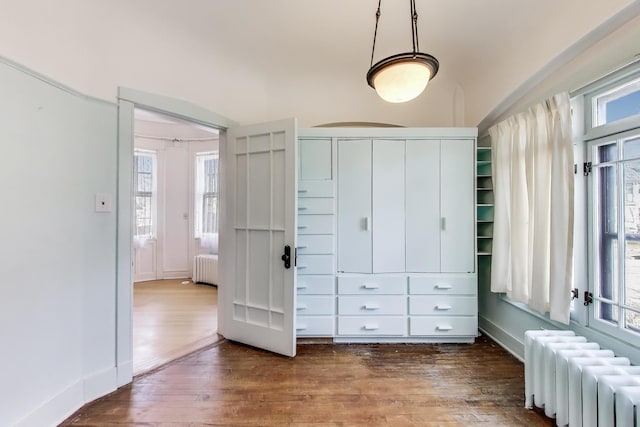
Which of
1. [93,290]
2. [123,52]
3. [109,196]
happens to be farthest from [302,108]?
[93,290]

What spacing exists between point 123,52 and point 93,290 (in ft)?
5.91

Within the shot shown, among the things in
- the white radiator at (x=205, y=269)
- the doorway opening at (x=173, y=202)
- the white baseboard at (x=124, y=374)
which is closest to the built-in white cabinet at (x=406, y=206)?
the white baseboard at (x=124, y=374)

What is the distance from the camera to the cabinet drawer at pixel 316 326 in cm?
277

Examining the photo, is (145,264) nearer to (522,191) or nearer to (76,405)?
(76,405)

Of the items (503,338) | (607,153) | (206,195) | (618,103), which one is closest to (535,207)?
(607,153)

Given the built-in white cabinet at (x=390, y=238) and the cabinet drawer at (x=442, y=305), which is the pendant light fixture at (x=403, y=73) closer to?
the built-in white cabinet at (x=390, y=238)

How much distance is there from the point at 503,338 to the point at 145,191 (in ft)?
19.9

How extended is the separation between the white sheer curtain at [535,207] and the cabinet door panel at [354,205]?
1241 millimetres

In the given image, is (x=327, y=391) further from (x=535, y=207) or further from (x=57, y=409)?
(x=535, y=207)

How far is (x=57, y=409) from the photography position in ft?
5.63

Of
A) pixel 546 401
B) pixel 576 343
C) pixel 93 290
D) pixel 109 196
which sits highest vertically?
pixel 109 196

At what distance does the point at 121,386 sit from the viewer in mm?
2062

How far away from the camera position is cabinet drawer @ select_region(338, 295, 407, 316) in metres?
2.78

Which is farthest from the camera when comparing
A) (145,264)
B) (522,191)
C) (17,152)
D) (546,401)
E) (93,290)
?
(145,264)
